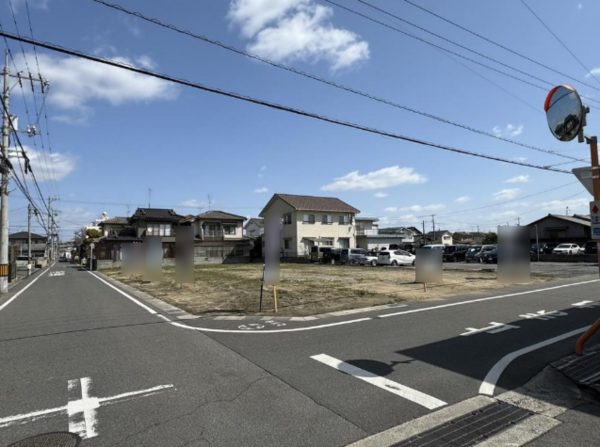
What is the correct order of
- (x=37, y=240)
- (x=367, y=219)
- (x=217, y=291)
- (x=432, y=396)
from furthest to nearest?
(x=37, y=240)
(x=367, y=219)
(x=217, y=291)
(x=432, y=396)

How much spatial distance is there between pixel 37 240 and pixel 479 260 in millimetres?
110124

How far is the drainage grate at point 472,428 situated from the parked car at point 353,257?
3034 cm

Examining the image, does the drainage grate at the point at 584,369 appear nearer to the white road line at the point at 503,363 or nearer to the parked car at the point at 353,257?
the white road line at the point at 503,363

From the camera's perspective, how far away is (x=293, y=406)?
12.5 ft

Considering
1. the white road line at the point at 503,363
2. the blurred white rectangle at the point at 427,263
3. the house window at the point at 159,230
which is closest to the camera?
the white road line at the point at 503,363

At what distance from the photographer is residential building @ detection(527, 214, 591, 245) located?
41.2m

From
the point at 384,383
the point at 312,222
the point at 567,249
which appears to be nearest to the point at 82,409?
the point at 384,383

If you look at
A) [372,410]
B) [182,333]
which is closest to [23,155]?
[182,333]

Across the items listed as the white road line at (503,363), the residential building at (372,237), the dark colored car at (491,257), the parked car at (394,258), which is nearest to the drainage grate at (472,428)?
the white road line at (503,363)

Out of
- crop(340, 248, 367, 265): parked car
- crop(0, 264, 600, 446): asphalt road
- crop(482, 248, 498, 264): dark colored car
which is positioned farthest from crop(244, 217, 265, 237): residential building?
crop(0, 264, 600, 446): asphalt road

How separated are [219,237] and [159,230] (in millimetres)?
7479

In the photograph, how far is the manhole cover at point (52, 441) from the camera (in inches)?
123

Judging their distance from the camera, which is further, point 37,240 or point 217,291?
point 37,240

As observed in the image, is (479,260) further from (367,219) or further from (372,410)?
(372,410)
